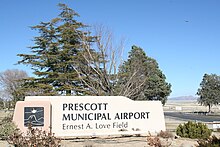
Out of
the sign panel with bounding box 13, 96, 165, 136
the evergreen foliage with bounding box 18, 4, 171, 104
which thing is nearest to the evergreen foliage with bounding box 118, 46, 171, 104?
the evergreen foliage with bounding box 18, 4, 171, 104

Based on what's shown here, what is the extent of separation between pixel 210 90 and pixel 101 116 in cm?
5212

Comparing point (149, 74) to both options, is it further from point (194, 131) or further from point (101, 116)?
point (101, 116)

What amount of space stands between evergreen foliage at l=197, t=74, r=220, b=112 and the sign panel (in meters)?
50.0

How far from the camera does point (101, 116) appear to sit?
1795 centimetres

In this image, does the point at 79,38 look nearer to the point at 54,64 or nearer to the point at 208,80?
the point at 54,64

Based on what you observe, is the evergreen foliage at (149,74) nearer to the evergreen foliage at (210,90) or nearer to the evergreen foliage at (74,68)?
the evergreen foliage at (74,68)

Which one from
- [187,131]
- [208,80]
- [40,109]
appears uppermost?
[208,80]

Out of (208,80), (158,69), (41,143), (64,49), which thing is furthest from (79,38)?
(208,80)

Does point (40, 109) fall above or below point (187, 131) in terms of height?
above

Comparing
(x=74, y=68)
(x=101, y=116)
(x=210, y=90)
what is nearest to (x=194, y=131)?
(x=101, y=116)

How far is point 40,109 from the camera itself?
16703 millimetres

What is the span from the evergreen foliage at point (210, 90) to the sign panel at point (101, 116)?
50021mm

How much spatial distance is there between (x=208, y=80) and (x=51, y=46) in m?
40.2

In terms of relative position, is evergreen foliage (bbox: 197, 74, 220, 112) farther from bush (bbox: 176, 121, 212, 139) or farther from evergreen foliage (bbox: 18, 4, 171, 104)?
bush (bbox: 176, 121, 212, 139)
